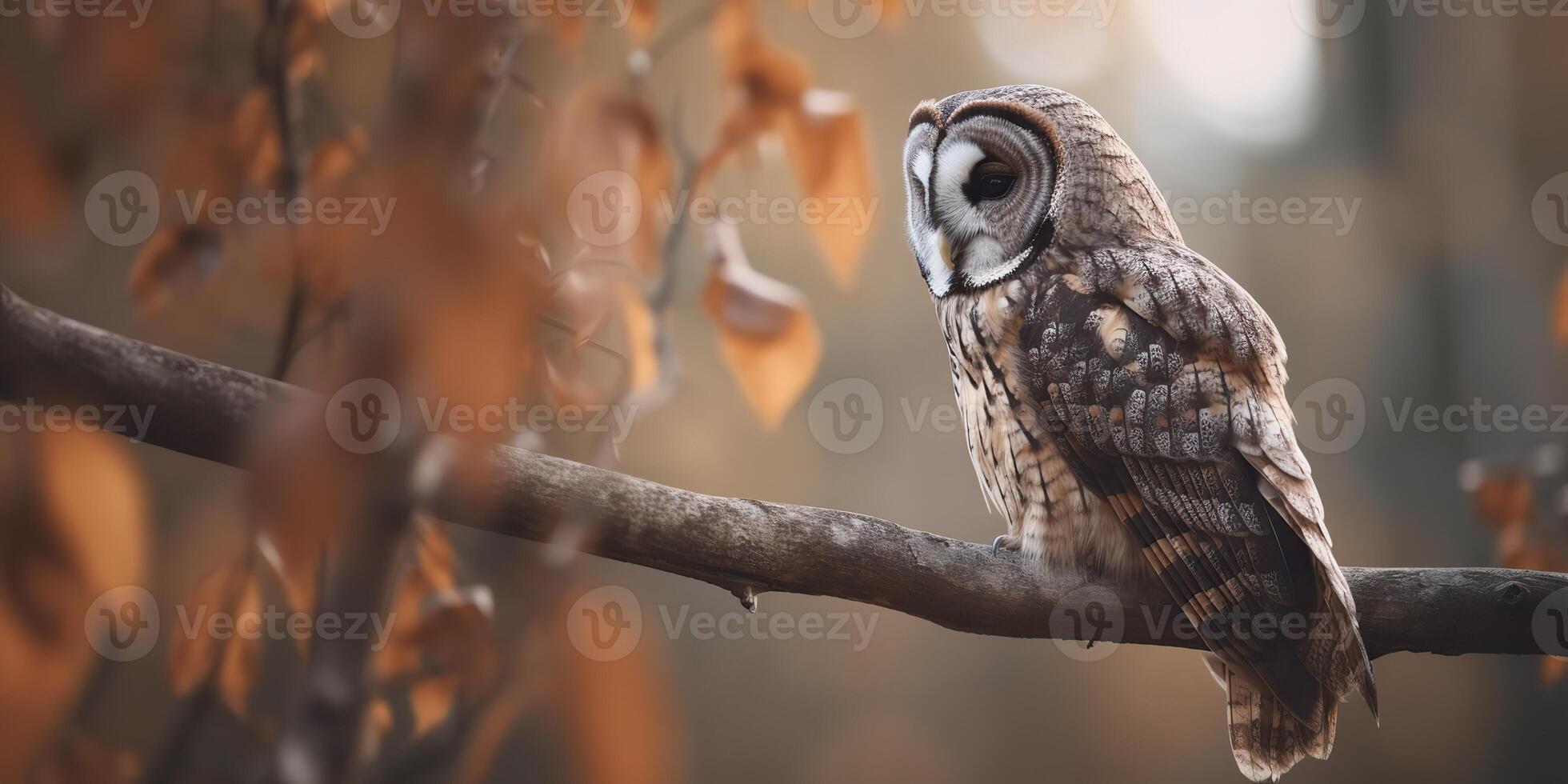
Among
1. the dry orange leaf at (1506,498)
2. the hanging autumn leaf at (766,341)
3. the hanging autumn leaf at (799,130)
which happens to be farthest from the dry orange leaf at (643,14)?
the dry orange leaf at (1506,498)

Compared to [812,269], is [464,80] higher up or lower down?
lower down

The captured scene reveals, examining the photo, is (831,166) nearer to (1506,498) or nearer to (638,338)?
(638,338)

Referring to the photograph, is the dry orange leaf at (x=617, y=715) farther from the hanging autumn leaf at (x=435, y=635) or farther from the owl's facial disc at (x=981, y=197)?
the owl's facial disc at (x=981, y=197)

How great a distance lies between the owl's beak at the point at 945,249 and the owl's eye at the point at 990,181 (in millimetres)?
80

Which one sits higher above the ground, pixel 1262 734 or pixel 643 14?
pixel 643 14

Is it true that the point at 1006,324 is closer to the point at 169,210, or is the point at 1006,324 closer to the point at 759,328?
the point at 759,328

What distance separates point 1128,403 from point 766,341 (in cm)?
69

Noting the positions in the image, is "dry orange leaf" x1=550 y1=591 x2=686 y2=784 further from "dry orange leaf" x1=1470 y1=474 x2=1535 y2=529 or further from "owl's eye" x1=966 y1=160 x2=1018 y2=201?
"dry orange leaf" x1=1470 y1=474 x2=1535 y2=529

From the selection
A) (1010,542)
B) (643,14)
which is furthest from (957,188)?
(643,14)

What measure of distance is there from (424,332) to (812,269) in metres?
2.83

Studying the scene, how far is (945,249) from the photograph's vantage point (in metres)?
1.40

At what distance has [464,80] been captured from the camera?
420 mm

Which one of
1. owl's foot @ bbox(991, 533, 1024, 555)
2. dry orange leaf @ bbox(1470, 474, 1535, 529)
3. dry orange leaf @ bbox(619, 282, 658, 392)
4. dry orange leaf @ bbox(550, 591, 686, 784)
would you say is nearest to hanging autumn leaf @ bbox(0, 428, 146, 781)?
dry orange leaf @ bbox(550, 591, 686, 784)

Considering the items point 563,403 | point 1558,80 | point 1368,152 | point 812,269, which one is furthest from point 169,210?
point 1368,152
